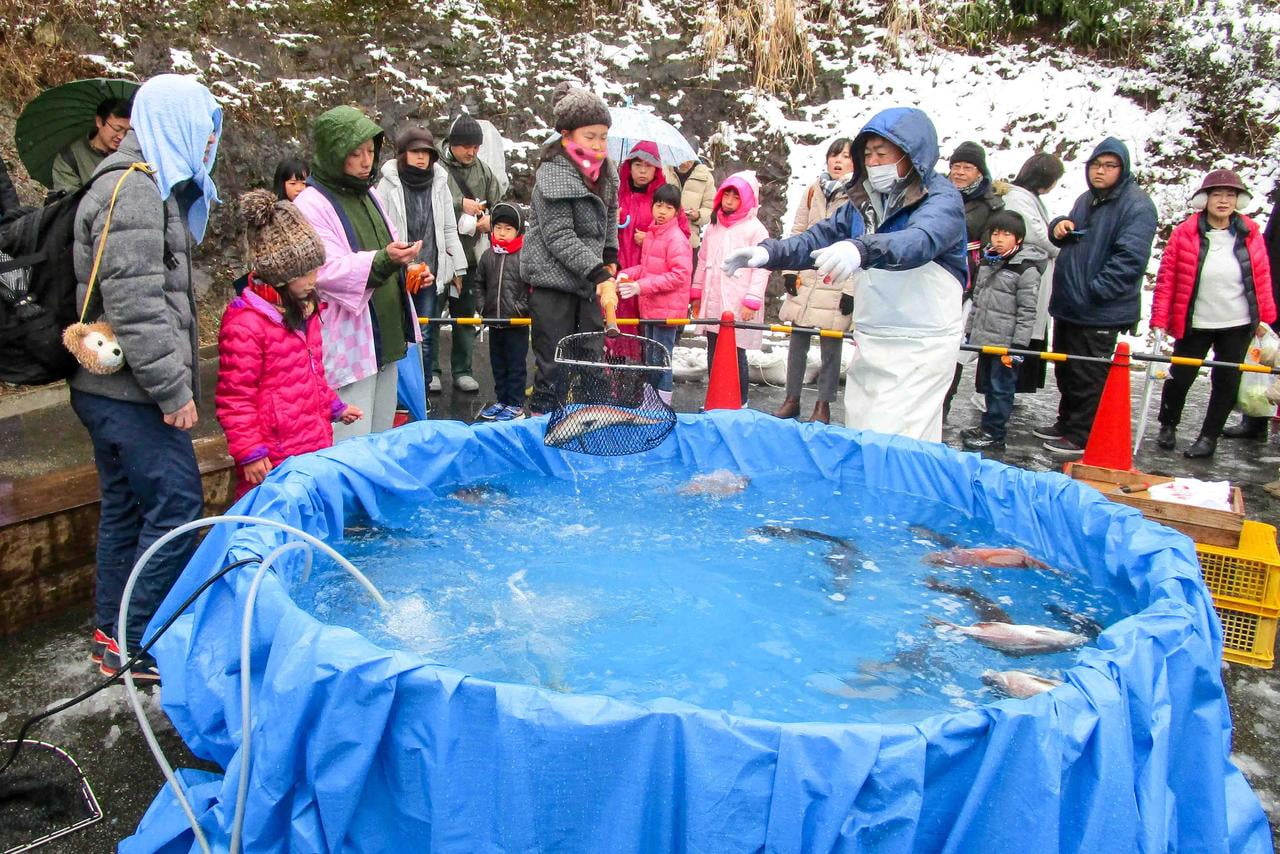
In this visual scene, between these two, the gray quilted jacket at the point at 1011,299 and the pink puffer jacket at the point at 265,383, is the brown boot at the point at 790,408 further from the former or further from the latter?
the pink puffer jacket at the point at 265,383

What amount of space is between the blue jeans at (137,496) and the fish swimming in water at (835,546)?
2253 mm

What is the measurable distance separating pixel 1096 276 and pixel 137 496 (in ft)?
19.2

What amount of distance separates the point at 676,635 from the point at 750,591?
49cm

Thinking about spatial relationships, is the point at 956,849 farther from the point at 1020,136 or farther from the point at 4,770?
the point at 1020,136

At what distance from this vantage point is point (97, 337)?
307 cm

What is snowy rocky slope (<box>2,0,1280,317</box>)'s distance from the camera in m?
9.80

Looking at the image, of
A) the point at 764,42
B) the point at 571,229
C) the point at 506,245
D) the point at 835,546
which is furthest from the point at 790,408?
the point at 764,42

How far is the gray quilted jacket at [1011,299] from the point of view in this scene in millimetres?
6645

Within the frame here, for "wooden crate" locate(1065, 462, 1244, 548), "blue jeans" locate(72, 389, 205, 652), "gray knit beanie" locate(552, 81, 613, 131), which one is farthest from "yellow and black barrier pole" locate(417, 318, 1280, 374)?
"blue jeans" locate(72, 389, 205, 652)

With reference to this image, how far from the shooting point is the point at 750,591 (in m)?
3.64

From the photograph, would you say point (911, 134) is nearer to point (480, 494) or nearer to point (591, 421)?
point (591, 421)

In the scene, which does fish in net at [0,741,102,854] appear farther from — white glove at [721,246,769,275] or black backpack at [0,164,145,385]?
white glove at [721,246,769,275]

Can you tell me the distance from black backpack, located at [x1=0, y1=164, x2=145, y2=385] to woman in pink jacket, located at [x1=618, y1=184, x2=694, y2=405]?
419 cm

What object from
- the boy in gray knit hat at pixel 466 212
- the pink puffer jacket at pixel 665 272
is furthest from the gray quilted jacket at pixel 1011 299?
the boy in gray knit hat at pixel 466 212
